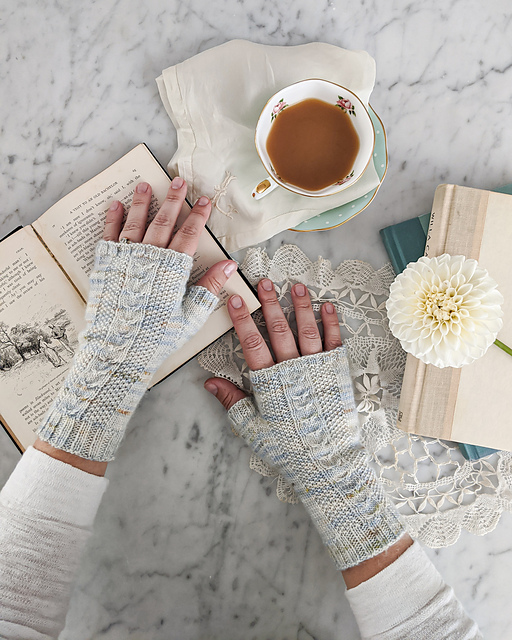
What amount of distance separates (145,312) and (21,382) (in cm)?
23

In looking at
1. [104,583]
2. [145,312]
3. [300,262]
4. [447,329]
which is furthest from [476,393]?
[104,583]

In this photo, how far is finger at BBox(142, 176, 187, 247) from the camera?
2.19 ft

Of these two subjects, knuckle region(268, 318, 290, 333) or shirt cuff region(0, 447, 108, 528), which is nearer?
shirt cuff region(0, 447, 108, 528)

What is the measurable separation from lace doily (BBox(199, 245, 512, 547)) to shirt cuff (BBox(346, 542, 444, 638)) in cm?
8

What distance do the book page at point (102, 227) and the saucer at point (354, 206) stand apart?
0.14 metres

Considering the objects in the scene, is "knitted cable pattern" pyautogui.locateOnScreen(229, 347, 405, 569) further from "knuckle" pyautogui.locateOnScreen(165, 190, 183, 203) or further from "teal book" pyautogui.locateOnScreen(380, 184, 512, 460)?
"knuckle" pyautogui.locateOnScreen(165, 190, 183, 203)

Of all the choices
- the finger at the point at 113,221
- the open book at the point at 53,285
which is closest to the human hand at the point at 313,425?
the open book at the point at 53,285

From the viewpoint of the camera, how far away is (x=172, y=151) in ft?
2.40

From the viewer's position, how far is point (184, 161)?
2.30 feet

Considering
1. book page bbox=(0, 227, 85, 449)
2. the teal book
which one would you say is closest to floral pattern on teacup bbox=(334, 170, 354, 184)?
the teal book

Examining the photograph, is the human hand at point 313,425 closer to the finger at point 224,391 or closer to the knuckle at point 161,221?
the finger at point 224,391

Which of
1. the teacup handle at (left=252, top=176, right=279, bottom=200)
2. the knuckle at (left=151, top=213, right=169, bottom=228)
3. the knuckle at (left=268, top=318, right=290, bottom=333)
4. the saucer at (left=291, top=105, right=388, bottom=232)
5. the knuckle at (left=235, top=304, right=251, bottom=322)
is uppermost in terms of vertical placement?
the knuckle at (left=151, top=213, right=169, bottom=228)

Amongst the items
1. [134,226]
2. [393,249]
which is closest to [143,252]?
[134,226]

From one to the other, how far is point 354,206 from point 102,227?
1.25 feet
